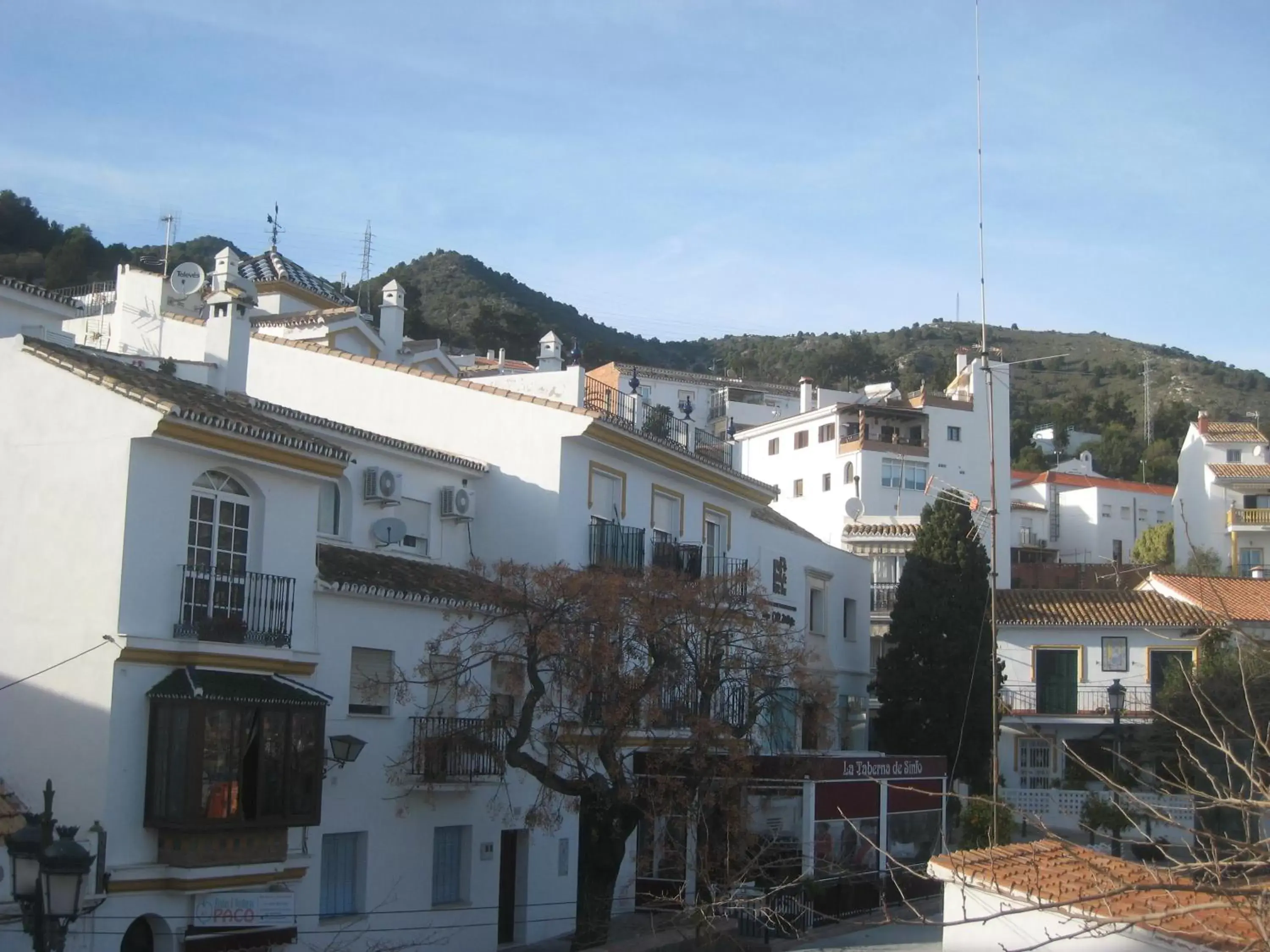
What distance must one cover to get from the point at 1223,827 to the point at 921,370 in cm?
10077

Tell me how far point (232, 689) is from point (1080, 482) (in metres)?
65.9

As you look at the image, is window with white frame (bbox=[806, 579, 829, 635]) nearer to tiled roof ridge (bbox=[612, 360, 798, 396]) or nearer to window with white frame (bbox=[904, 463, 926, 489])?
window with white frame (bbox=[904, 463, 926, 489])

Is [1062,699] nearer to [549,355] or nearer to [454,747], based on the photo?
[549,355]

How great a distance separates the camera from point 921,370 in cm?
11600

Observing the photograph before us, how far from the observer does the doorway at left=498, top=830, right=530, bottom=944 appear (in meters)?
24.2

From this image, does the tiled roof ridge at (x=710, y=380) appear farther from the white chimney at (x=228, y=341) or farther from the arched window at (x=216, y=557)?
the arched window at (x=216, y=557)

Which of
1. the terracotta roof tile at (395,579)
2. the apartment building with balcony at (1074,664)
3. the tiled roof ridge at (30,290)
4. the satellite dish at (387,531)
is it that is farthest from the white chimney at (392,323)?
the apartment building with balcony at (1074,664)

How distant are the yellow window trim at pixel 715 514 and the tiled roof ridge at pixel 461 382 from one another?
0.80 meters

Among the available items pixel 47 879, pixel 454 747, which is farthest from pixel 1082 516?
pixel 47 879

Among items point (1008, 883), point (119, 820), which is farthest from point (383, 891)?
point (1008, 883)

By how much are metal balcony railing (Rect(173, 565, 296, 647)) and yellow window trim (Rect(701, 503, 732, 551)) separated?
43.1ft

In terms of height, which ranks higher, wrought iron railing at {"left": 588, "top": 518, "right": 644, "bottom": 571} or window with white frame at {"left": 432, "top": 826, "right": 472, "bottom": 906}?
wrought iron railing at {"left": 588, "top": 518, "right": 644, "bottom": 571}

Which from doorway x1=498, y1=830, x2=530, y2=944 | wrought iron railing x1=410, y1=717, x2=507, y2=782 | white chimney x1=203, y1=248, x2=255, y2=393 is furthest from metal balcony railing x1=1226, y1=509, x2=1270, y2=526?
white chimney x1=203, y1=248, x2=255, y2=393

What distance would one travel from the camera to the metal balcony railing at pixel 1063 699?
41.2 meters
